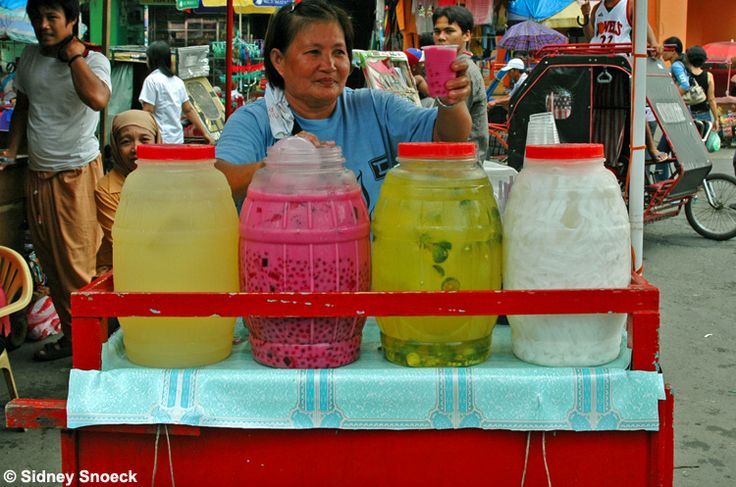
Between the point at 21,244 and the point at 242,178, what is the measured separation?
3.48 meters

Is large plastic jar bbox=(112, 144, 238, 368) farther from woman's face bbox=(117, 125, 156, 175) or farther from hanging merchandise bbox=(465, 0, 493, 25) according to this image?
hanging merchandise bbox=(465, 0, 493, 25)

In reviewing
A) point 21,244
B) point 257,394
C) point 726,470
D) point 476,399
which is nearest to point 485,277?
point 476,399

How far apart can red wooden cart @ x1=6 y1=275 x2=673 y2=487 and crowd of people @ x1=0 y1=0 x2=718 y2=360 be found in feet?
2.33

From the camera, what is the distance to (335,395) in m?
1.64

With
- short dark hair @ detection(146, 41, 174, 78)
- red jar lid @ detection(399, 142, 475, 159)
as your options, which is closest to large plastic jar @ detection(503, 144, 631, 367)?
red jar lid @ detection(399, 142, 475, 159)

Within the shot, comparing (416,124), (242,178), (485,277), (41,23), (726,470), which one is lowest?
(726,470)

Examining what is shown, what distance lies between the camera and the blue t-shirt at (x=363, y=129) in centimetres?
251

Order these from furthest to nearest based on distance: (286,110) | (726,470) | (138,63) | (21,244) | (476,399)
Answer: (138,63), (21,244), (726,470), (286,110), (476,399)

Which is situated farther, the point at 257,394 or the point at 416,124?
the point at 416,124

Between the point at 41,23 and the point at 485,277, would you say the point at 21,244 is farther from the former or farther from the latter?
the point at 485,277

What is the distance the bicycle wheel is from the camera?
28.1 ft

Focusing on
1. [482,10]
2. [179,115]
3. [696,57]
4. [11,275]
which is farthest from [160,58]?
[482,10]

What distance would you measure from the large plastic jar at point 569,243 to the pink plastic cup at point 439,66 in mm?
500

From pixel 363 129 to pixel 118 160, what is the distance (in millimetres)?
2476
